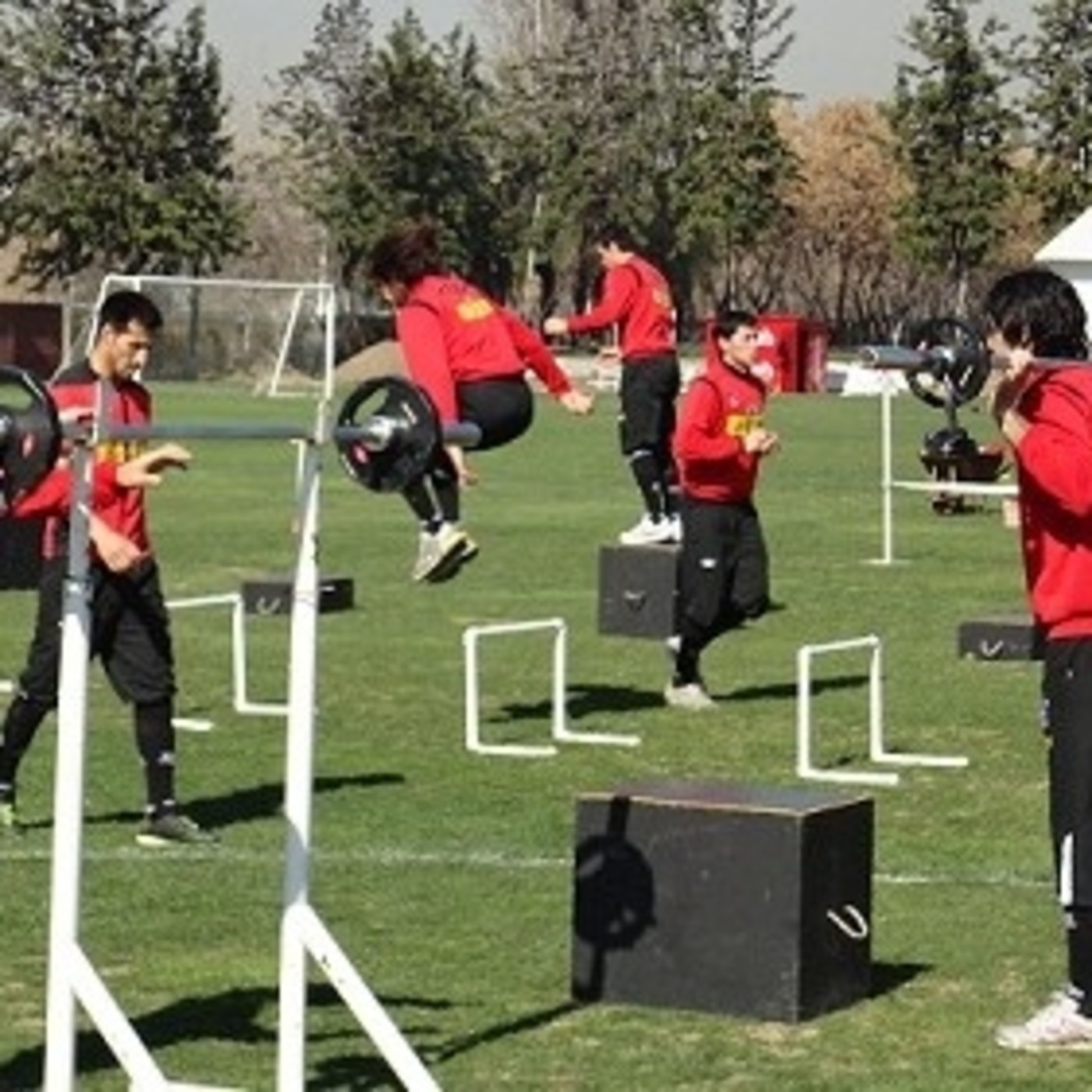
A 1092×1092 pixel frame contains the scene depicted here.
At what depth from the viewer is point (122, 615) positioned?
13398 mm

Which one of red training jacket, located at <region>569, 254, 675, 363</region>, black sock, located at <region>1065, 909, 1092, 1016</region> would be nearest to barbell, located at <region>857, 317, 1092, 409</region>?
black sock, located at <region>1065, 909, 1092, 1016</region>

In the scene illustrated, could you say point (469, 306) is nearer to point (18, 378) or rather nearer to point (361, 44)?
point (18, 378)

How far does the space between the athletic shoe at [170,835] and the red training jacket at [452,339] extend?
2007 millimetres

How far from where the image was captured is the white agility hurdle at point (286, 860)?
328 inches

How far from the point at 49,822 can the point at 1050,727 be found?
205 inches

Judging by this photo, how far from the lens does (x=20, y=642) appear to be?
69.2 ft

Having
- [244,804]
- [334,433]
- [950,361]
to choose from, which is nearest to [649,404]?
[244,804]

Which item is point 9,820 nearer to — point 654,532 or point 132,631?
point 132,631

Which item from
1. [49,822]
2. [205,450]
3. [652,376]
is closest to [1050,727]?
[49,822]

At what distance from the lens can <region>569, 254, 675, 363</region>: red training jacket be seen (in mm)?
24453

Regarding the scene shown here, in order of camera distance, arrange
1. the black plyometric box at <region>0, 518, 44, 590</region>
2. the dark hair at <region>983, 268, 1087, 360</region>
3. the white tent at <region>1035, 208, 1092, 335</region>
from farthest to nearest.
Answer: the white tent at <region>1035, 208, 1092, 335</region>, the black plyometric box at <region>0, 518, 44, 590</region>, the dark hair at <region>983, 268, 1087, 360</region>

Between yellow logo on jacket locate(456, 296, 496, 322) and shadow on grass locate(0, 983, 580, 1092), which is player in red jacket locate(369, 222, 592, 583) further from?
shadow on grass locate(0, 983, 580, 1092)

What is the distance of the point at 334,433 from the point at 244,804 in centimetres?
598

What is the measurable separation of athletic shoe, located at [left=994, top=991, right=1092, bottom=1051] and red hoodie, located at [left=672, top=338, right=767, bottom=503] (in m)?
7.66
